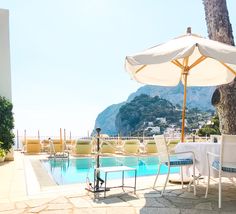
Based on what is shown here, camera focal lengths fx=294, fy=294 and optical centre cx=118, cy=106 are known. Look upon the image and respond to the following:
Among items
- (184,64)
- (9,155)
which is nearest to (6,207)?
(184,64)

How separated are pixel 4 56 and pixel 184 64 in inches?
239

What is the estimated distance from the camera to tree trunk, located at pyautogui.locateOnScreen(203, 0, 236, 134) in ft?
22.0

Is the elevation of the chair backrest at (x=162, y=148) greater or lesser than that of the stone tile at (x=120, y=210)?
greater

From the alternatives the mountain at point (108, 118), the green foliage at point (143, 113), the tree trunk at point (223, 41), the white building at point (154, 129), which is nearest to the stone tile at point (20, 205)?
the tree trunk at point (223, 41)

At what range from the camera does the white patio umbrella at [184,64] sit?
409 centimetres

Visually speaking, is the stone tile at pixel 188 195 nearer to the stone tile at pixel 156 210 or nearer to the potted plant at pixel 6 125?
the stone tile at pixel 156 210

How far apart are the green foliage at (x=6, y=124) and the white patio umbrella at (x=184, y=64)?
509 cm

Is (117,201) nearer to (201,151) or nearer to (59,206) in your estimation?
(59,206)

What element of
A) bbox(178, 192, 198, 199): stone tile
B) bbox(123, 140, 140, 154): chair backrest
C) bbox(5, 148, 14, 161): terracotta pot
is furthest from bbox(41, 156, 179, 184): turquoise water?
bbox(178, 192, 198, 199): stone tile

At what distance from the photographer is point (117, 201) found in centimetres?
410

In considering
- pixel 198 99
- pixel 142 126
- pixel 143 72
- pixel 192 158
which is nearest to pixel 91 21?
pixel 143 72

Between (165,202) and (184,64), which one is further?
(184,64)

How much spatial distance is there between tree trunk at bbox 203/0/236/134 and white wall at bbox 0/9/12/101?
20.0 feet

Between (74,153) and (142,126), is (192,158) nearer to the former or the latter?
(74,153)
